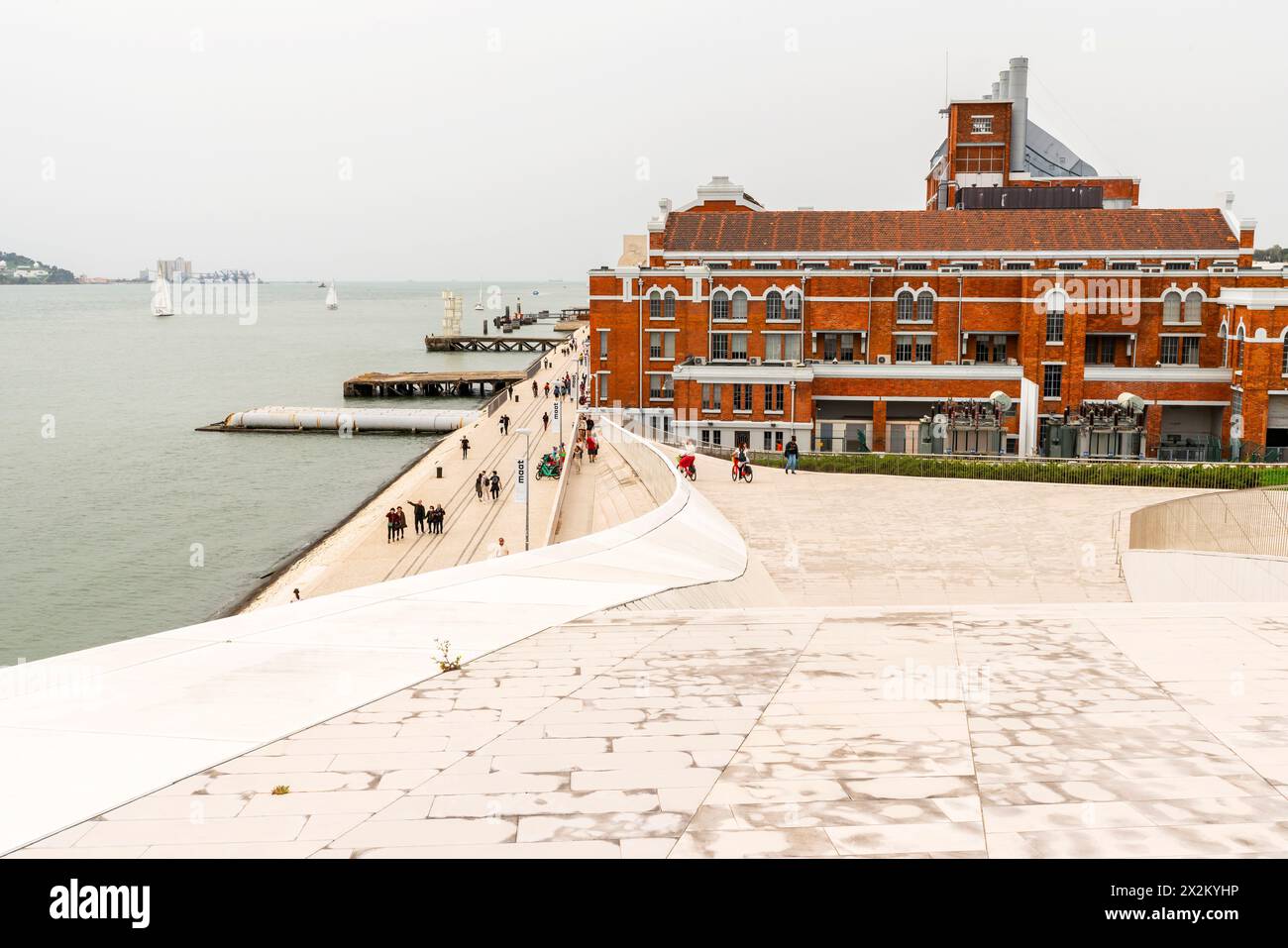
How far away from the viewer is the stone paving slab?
19.5 ft

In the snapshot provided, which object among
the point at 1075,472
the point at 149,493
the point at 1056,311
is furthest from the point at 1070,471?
the point at 149,493

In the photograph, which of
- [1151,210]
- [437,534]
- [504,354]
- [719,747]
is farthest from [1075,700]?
[504,354]

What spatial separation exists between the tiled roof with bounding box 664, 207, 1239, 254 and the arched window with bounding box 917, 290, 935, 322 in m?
3.34

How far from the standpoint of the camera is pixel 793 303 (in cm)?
5681

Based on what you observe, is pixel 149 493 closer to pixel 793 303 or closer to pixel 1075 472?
pixel 793 303

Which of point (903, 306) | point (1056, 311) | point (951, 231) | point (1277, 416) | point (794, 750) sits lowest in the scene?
point (794, 750)

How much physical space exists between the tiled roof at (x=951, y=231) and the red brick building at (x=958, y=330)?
11cm

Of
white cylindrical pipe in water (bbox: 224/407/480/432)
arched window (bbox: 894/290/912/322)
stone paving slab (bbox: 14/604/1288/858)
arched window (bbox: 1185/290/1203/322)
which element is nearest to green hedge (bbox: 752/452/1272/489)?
arched window (bbox: 1185/290/1203/322)

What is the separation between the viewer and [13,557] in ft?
156

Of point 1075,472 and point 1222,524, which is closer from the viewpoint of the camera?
point 1222,524

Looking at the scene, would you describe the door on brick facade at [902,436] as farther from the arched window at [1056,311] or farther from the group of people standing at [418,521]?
the group of people standing at [418,521]

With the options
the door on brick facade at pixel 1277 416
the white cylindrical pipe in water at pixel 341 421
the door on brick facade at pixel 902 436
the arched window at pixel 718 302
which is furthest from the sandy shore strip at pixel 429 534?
the door on brick facade at pixel 1277 416

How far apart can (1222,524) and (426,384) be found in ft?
328

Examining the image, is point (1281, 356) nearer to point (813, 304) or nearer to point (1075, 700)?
point (813, 304)
